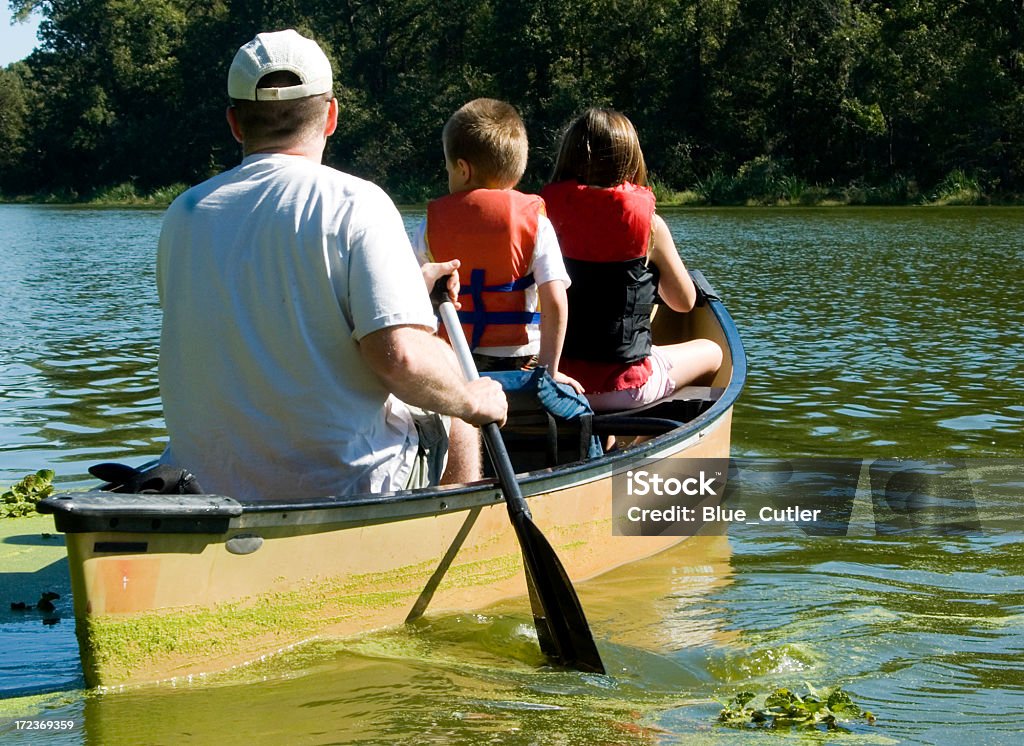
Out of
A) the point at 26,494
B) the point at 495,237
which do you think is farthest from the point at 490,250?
the point at 26,494

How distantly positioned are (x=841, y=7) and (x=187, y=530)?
43.3m

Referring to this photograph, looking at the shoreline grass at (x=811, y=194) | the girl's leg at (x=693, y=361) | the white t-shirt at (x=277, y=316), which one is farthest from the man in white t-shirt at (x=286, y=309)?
the shoreline grass at (x=811, y=194)

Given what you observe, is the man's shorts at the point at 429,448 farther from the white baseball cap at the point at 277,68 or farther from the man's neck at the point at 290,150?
the white baseball cap at the point at 277,68

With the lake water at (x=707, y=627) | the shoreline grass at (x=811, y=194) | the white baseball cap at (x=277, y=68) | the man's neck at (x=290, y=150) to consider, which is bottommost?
the shoreline grass at (x=811, y=194)

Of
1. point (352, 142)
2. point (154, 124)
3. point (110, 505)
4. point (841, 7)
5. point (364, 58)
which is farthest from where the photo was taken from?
point (154, 124)

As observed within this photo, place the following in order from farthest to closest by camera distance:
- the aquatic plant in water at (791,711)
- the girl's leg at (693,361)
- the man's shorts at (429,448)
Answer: the girl's leg at (693,361) < the man's shorts at (429,448) < the aquatic plant in water at (791,711)

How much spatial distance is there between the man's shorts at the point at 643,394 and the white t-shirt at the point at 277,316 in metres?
1.84

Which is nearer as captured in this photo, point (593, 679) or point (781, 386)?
point (593, 679)

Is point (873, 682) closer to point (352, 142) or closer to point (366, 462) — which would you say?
point (366, 462)

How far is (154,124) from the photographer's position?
60125mm

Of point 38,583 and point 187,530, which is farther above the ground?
point 187,530

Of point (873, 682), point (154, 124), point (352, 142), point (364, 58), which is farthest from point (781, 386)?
point (154, 124)

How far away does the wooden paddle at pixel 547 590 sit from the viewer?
3.68 metres

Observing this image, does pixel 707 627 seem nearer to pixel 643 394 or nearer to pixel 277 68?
pixel 643 394
